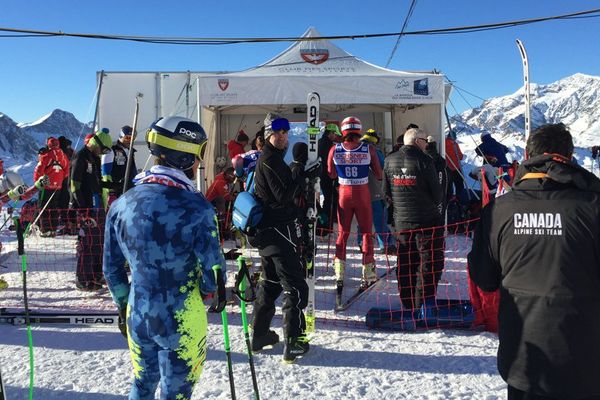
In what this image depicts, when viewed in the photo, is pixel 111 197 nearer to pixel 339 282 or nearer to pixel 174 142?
pixel 339 282

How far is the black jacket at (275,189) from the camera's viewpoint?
347cm

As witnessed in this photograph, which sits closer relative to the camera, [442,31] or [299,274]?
[299,274]

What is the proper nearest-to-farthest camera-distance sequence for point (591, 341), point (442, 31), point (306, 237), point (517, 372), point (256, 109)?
point (591, 341) → point (517, 372) → point (306, 237) → point (442, 31) → point (256, 109)

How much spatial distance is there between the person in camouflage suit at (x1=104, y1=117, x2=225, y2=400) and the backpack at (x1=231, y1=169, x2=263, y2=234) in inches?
49.0

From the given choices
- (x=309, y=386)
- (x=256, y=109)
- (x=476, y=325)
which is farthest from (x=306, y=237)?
(x=256, y=109)

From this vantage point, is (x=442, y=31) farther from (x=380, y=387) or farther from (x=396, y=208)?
(x=380, y=387)

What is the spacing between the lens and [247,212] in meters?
3.34

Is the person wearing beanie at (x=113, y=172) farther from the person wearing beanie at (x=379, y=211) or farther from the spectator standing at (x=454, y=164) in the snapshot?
the spectator standing at (x=454, y=164)

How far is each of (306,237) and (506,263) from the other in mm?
2298

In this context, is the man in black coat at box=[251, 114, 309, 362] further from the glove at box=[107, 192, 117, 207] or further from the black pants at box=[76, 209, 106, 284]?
the glove at box=[107, 192, 117, 207]

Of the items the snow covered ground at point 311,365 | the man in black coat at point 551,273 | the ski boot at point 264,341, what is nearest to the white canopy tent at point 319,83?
the snow covered ground at point 311,365

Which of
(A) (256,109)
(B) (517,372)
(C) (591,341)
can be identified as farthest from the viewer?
(A) (256,109)

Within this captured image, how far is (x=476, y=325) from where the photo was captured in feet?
13.6

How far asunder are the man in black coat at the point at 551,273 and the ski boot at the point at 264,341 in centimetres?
221
